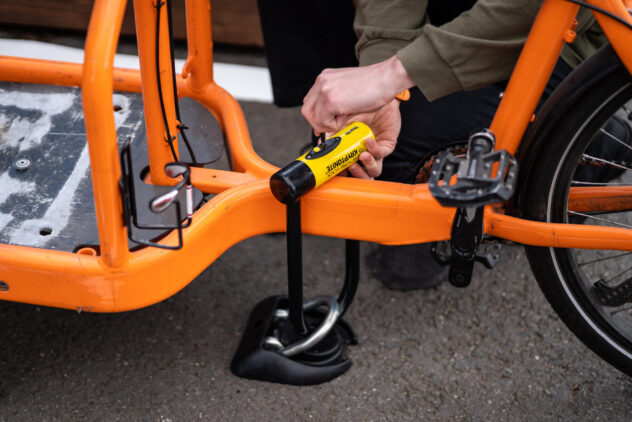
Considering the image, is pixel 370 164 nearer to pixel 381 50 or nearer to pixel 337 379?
pixel 381 50

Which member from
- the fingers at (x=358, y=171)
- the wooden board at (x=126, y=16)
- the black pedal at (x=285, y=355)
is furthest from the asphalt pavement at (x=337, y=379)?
the wooden board at (x=126, y=16)

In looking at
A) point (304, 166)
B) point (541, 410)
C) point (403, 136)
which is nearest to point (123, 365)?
point (304, 166)

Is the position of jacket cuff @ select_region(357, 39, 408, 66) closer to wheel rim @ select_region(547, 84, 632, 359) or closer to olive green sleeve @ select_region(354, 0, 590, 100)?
olive green sleeve @ select_region(354, 0, 590, 100)

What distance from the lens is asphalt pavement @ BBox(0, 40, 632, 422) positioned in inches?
54.1

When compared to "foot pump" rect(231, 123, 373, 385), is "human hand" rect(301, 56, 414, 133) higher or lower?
higher

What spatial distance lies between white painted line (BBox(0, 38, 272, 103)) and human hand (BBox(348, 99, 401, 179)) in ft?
3.86

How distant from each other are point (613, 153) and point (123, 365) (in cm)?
122

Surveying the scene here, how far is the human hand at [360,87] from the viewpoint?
A: 1153 millimetres

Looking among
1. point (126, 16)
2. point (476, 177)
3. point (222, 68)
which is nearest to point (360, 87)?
point (476, 177)

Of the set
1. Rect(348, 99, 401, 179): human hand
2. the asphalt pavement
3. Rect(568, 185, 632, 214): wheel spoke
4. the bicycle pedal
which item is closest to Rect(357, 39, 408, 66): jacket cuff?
Rect(348, 99, 401, 179): human hand

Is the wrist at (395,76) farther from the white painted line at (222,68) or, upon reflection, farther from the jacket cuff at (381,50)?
the white painted line at (222,68)

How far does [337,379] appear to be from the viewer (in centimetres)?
145

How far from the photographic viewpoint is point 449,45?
1112mm

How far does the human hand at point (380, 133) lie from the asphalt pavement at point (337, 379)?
48 cm
